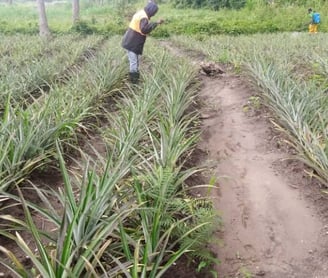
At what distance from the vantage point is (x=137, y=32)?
7391 millimetres

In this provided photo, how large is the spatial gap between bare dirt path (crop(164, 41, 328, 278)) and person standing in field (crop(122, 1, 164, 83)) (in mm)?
2639

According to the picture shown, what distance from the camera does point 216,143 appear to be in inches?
183

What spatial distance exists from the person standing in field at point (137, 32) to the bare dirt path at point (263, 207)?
2639mm

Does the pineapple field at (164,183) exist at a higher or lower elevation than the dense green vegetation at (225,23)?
higher

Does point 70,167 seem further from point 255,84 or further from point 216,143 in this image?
point 255,84

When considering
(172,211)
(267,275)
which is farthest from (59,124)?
(267,275)

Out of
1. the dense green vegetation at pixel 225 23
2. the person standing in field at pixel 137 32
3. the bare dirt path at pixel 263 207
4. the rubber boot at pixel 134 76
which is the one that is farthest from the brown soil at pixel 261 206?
the dense green vegetation at pixel 225 23

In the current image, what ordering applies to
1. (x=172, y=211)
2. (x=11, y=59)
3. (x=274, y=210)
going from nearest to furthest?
(x=172, y=211) < (x=274, y=210) < (x=11, y=59)

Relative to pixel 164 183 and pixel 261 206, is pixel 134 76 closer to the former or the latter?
pixel 261 206

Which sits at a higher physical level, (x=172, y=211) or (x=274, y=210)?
(x=172, y=211)

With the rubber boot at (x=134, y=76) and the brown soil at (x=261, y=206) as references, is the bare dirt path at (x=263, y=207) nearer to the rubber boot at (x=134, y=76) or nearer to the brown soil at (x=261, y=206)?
the brown soil at (x=261, y=206)

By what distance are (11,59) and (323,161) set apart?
23.9ft

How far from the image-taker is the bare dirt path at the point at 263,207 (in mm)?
2648

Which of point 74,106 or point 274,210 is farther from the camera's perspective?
point 74,106
